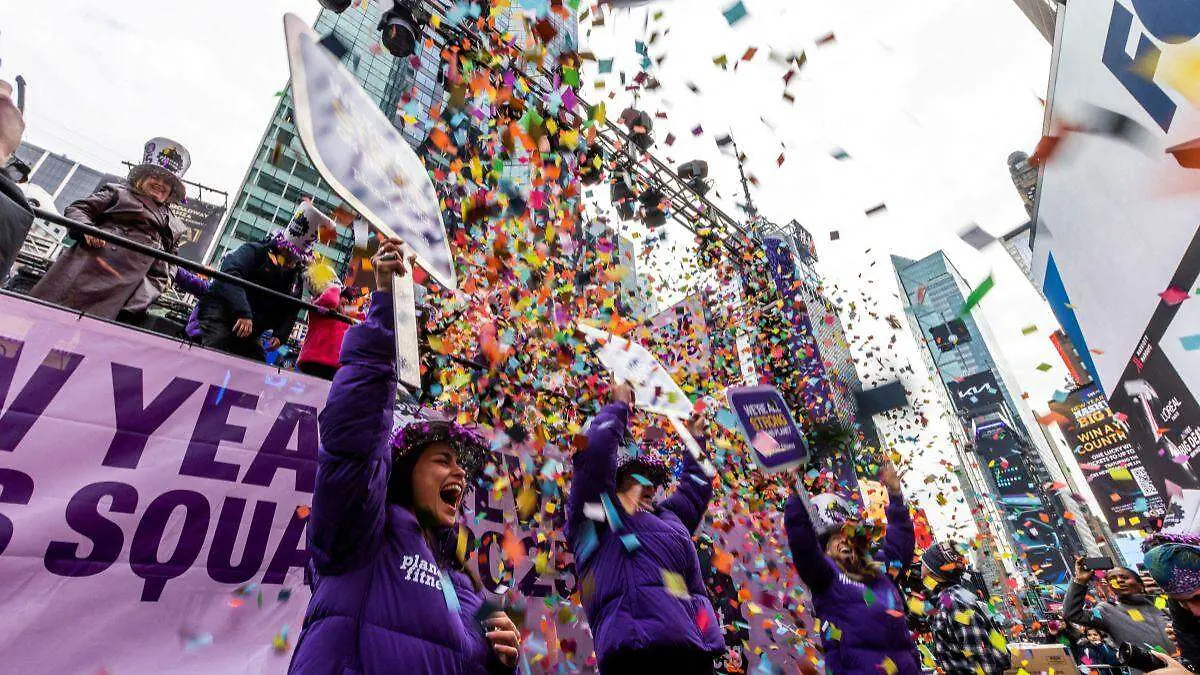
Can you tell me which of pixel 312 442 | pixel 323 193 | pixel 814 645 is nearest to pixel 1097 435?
pixel 814 645

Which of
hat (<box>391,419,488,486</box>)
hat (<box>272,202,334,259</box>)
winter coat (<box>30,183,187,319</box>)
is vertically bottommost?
hat (<box>391,419,488,486</box>)

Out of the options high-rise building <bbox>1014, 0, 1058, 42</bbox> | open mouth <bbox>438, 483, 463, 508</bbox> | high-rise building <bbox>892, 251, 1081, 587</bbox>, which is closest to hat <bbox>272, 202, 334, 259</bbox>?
open mouth <bbox>438, 483, 463, 508</bbox>

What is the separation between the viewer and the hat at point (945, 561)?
4902 mm

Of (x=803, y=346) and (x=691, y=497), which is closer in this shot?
(x=691, y=497)

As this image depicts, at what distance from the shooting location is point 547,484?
12.9 feet

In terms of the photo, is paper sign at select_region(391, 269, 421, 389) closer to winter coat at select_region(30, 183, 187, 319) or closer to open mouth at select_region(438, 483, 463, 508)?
open mouth at select_region(438, 483, 463, 508)

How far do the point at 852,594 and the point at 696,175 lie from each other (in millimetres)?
6796

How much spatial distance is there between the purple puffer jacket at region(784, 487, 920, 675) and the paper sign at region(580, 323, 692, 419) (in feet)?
3.49

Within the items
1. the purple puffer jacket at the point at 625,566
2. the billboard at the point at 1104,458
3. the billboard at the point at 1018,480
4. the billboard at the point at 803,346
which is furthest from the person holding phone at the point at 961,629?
the billboard at the point at 1018,480

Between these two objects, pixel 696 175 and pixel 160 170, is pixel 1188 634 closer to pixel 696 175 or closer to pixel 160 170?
pixel 160 170

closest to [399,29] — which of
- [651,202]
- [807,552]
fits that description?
[651,202]

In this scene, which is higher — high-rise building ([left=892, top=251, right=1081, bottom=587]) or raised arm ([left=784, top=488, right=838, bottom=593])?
high-rise building ([left=892, top=251, right=1081, bottom=587])

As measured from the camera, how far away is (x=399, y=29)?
5887 millimetres

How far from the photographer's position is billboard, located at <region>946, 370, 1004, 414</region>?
59.5 meters
